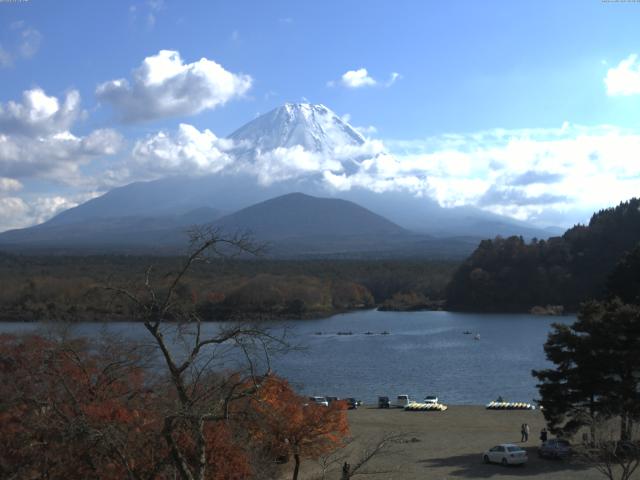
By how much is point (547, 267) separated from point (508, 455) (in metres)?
42.4

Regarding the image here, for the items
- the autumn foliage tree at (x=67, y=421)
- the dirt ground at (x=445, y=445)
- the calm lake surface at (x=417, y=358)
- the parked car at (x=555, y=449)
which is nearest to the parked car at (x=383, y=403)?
the dirt ground at (x=445, y=445)

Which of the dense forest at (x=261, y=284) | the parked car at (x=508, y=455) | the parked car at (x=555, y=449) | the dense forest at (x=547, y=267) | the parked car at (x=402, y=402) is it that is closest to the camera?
the parked car at (x=508, y=455)

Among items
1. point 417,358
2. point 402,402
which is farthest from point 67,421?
point 417,358

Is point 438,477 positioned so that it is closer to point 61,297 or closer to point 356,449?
point 356,449

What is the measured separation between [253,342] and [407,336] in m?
34.5

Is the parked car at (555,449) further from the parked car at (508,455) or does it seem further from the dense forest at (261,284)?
the dense forest at (261,284)

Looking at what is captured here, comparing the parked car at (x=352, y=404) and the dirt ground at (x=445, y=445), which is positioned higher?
the dirt ground at (x=445, y=445)

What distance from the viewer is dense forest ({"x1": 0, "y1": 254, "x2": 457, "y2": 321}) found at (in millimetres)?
44594

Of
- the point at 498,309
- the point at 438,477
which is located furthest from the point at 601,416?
the point at 498,309

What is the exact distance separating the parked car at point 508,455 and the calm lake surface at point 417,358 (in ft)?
13.1

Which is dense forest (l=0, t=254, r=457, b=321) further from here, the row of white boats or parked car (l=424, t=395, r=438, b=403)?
the row of white boats

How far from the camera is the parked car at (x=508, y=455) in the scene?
38.9ft

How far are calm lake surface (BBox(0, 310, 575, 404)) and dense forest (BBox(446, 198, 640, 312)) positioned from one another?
4.91 meters

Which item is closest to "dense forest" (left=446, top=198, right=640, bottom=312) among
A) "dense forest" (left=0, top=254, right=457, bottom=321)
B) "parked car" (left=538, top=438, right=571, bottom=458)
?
"dense forest" (left=0, top=254, right=457, bottom=321)
